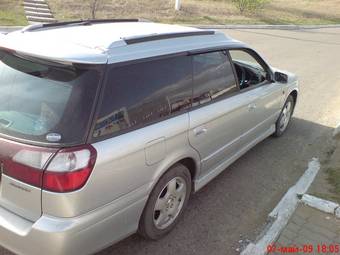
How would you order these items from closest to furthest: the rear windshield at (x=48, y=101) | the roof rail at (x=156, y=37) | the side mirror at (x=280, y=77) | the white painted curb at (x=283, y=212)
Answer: the rear windshield at (x=48, y=101)
the roof rail at (x=156, y=37)
the white painted curb at (x=283, y=212)
the side mirror at (x=280, y=77)

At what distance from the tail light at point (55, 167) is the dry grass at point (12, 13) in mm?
12679

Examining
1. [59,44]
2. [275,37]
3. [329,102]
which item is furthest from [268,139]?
[275,37]

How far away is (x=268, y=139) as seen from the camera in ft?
20.6

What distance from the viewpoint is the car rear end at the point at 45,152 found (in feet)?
9.00

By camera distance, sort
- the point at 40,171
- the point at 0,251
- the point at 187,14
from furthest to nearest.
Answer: the point at 187,14, the point at 0,251, the point at 40,171

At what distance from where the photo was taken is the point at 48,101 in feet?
9.66

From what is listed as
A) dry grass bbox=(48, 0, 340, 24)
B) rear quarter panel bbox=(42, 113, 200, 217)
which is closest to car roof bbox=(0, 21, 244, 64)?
rear quarter panel bbox=(42, 113, 200, 217)

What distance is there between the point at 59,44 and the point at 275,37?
605 inches

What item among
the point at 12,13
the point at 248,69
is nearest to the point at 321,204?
the point at 248,69

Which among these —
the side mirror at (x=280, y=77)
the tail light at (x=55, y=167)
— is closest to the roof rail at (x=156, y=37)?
the tail light at (x=55, y=167)

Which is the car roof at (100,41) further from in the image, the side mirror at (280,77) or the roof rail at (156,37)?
the side mirror at (280,77)

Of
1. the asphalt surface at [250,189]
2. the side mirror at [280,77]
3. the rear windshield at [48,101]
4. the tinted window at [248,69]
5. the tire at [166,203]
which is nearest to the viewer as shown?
the rear windshield at [48,101]

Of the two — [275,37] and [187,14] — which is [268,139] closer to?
[275,37]

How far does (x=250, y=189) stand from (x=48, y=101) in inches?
108
